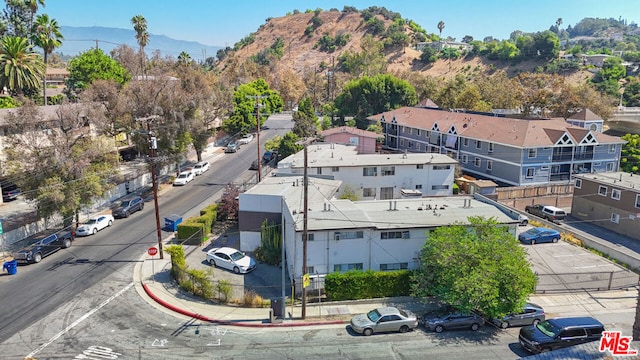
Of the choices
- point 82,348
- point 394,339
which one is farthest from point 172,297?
point 394,339

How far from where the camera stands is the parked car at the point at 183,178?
57.6 meters

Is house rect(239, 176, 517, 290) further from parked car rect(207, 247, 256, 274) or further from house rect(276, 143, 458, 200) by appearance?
house rect(276, 143, 458, 200)

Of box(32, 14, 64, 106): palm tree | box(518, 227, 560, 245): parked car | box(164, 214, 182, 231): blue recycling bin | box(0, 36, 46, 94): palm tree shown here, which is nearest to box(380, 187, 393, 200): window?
box(518, 227, 560, 245): parked car

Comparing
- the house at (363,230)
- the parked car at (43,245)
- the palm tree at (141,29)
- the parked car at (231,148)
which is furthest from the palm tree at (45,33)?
the house at (363,230)

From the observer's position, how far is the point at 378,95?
95.3 m

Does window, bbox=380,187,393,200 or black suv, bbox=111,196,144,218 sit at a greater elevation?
window, bbox=380,187,393,200

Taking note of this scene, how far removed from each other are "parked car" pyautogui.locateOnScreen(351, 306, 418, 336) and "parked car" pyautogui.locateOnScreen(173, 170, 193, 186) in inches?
Answer: 1476

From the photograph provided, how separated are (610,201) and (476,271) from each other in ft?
96.8

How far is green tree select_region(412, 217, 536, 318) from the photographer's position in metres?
25.1

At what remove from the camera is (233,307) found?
28.9 m

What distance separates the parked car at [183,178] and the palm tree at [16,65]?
94.7 ft

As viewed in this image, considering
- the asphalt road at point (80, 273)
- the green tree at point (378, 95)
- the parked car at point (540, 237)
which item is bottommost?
the asphalt road at point (80, 273)

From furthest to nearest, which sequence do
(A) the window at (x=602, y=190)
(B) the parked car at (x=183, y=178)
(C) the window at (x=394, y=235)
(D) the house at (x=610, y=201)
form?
(B) the parked car at (x=183, y=178), (A) the window at (x=602, y=190), (D) the house at (x=610, y=201), (C) the window at (x=394, y=235)

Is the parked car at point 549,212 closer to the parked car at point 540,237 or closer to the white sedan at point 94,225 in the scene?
the parked car at point 540,237
